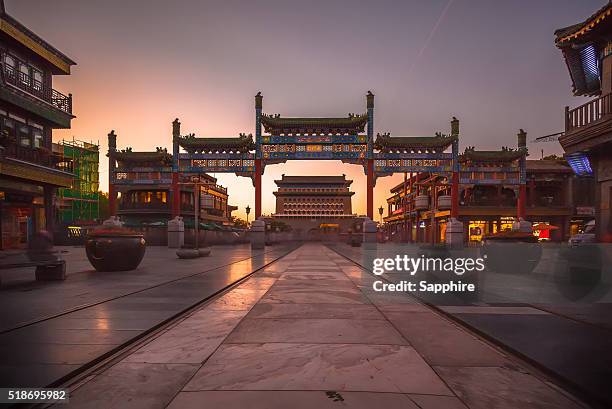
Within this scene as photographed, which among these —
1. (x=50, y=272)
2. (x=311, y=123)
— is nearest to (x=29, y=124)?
(x=50, y=272)

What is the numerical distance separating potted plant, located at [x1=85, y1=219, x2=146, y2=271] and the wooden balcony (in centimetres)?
1509

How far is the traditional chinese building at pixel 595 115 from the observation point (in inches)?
425

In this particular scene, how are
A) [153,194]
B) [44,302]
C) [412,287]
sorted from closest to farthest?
[44,302] < [412,287] < [153,194]

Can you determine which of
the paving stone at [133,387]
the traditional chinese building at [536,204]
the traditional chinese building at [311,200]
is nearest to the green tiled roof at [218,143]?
the traditional chinese building at [536,204]

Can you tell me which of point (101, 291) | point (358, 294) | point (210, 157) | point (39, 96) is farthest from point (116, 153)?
point (358, 294)

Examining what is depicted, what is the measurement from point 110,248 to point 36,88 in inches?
598

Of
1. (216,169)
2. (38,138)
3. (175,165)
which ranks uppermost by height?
(38,138)

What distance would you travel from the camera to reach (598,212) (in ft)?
39.2

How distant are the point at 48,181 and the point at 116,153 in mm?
17077

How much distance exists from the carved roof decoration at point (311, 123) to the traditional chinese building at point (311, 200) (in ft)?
201

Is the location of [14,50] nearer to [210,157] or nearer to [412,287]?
[210,157]

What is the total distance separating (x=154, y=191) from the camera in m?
49.6

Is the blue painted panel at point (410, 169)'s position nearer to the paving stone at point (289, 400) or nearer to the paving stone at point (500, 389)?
the paving stone at point (500, 389)

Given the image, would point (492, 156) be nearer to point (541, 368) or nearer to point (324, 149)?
point (324, 149)
